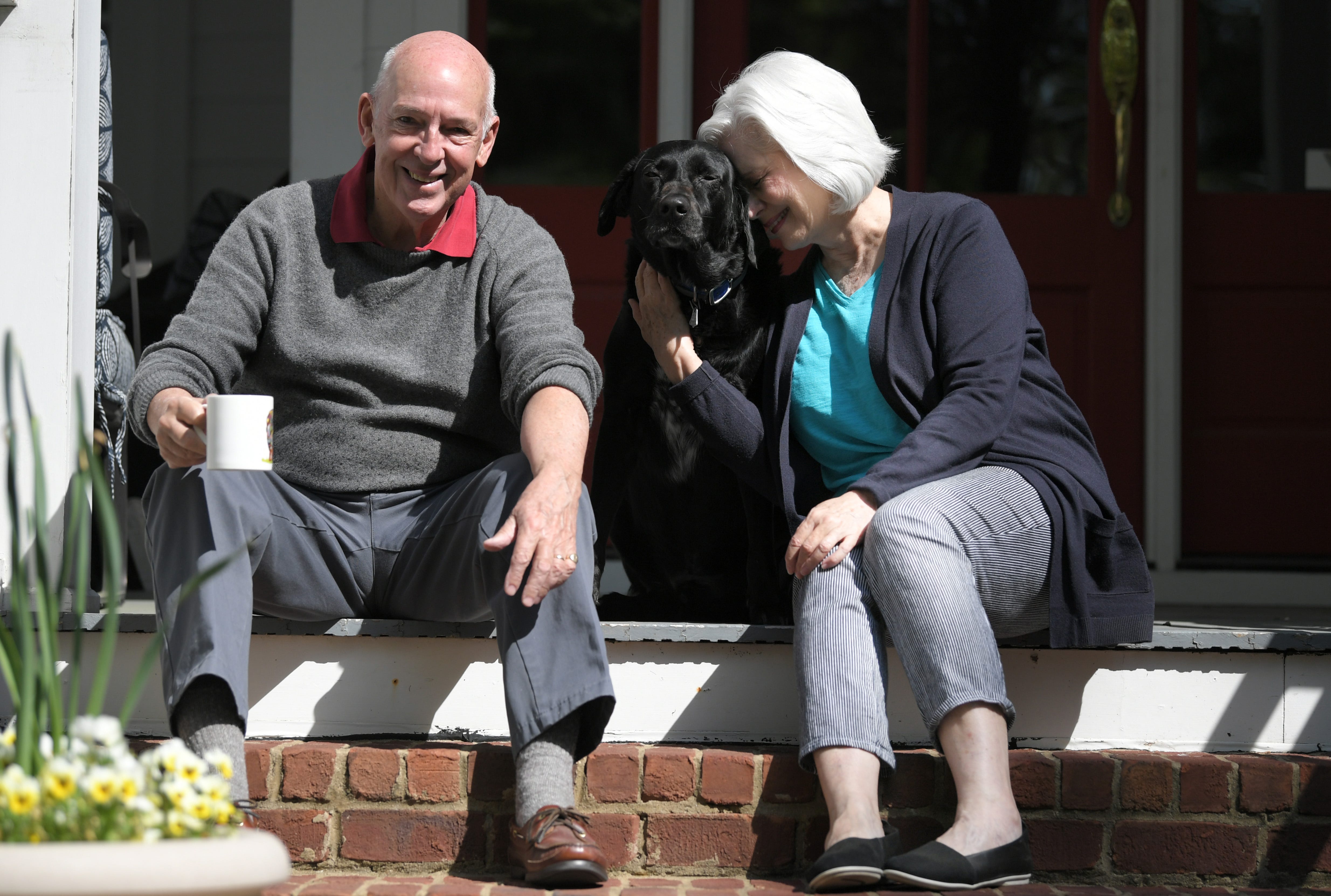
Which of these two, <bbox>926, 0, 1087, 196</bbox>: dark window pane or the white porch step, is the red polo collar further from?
<bbox>926, 0, 1087, 196</bbox>: dark window pane

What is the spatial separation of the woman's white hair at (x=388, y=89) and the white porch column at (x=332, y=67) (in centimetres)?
125

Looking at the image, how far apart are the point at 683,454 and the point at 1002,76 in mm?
1570

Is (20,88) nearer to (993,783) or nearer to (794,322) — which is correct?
(794,322)

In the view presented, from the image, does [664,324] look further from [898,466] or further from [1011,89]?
[1011,89]

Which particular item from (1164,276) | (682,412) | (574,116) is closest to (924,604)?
(682,412)

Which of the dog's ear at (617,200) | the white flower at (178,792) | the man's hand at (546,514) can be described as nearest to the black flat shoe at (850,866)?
the man's hand at (546,514)

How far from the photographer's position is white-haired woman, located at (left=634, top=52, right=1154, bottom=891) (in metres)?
1.78

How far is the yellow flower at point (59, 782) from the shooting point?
1105 mm

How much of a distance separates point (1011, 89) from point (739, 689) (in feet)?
6.71

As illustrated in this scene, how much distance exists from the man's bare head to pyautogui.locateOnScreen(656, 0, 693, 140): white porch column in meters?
1.32

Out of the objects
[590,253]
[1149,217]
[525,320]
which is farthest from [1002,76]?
[525,320]

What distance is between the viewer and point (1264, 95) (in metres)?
3.39

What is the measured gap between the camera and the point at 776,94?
7.16 ft

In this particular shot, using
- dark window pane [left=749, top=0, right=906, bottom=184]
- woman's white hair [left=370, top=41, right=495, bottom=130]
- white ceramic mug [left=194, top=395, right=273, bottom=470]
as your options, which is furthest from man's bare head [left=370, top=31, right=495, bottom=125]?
dark window pane [left=749, top=0, right=906, bottom=184]
